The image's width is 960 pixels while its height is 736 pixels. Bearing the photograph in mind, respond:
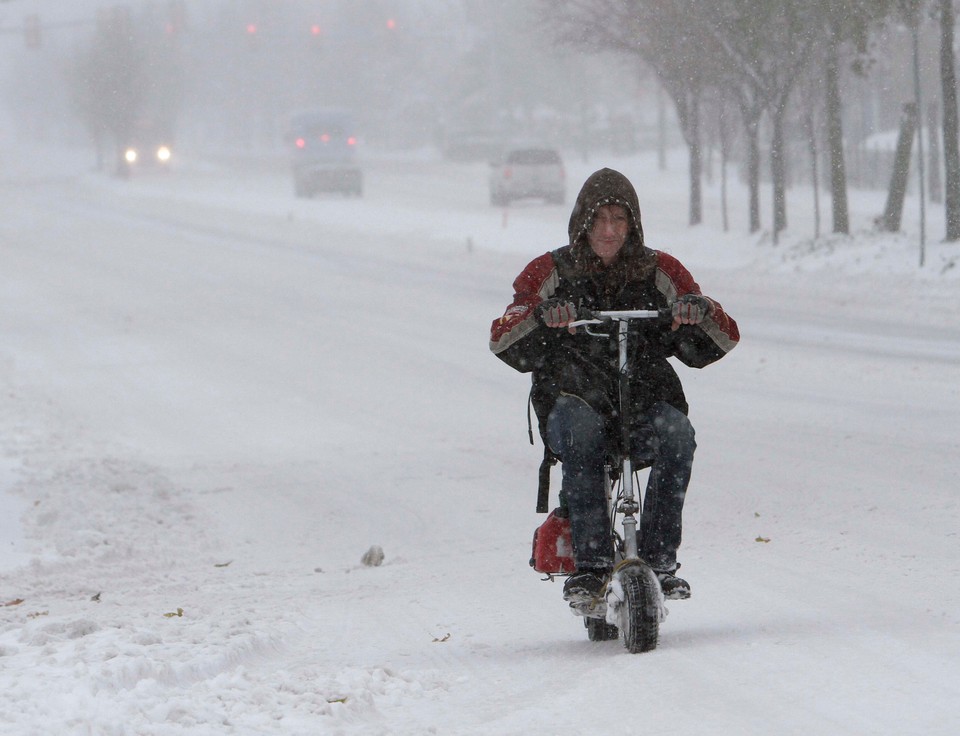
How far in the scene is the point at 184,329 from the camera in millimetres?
19094

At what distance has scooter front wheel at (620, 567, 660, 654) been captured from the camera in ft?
15.0

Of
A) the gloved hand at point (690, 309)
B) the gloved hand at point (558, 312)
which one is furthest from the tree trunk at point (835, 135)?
the gloved hand at point (558, 312)

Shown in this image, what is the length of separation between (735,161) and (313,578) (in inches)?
2180

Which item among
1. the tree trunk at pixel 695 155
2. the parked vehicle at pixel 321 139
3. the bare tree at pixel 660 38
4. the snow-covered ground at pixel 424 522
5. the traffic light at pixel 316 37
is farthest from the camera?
the parked vehicle at pixel 321 139

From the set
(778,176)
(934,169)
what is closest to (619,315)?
(778,176)

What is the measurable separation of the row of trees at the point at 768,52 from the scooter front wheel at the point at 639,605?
55.2 feet

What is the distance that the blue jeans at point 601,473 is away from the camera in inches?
185

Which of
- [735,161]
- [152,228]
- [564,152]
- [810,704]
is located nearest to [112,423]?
[810,704]

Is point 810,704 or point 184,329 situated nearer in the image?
point 810,704

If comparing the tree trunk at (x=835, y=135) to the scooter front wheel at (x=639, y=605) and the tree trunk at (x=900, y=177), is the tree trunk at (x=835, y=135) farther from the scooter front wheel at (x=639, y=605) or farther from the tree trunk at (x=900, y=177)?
the scooter front wheel at (x=639, y=605)

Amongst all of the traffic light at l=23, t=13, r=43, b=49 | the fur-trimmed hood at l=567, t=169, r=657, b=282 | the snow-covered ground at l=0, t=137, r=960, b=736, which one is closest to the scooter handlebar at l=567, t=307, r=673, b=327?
the fur-trimmed hood at l=567, t=169, r=657, b=282

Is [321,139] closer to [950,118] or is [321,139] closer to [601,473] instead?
[950,118]

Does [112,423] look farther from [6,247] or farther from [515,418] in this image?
[6,247]

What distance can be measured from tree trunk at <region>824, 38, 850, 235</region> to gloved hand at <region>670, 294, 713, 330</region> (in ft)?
66.5
